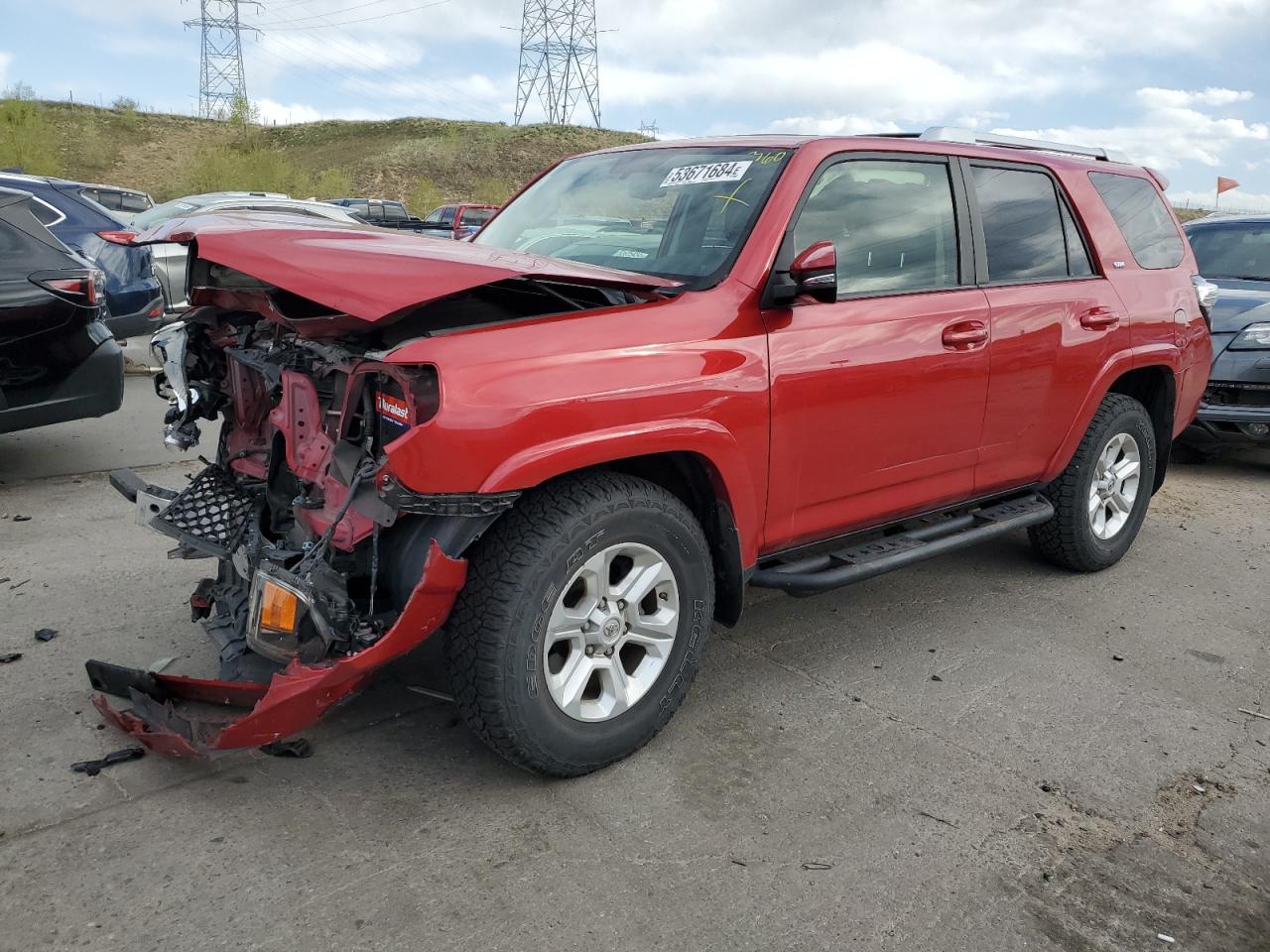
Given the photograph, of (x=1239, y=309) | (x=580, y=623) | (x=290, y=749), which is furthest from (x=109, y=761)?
(x=1239, y=309)

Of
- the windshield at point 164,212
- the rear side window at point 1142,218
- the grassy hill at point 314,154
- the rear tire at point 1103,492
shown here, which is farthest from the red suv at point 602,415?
the grassy hill at point 314,154

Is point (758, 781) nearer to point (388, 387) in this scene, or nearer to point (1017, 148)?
point (388, 387)

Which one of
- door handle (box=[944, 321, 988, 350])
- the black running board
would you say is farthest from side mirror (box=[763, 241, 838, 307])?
the black running board

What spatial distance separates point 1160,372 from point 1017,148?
142cm

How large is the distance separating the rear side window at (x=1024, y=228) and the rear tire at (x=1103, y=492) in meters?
0.79

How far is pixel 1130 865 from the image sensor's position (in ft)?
9.00

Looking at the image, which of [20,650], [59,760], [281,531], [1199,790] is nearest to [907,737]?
[1199,790]

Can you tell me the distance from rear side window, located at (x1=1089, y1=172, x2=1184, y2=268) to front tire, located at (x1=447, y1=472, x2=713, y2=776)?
10.1 feet

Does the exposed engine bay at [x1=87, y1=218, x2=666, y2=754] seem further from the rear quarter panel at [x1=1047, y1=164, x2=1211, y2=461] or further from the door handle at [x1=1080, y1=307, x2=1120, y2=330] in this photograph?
the rear quarter panel at [x1=1047, y1=164, x2=1211, y2=461]

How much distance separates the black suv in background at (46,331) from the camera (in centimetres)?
563

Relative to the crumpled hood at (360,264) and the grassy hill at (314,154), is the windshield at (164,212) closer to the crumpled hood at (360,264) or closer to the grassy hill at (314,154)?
the crumpled hood at (360,264)

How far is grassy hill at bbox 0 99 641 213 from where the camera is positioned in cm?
5253

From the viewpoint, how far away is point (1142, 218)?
507cm

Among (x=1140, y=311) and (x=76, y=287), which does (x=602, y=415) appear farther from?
(x=76, y=287)
